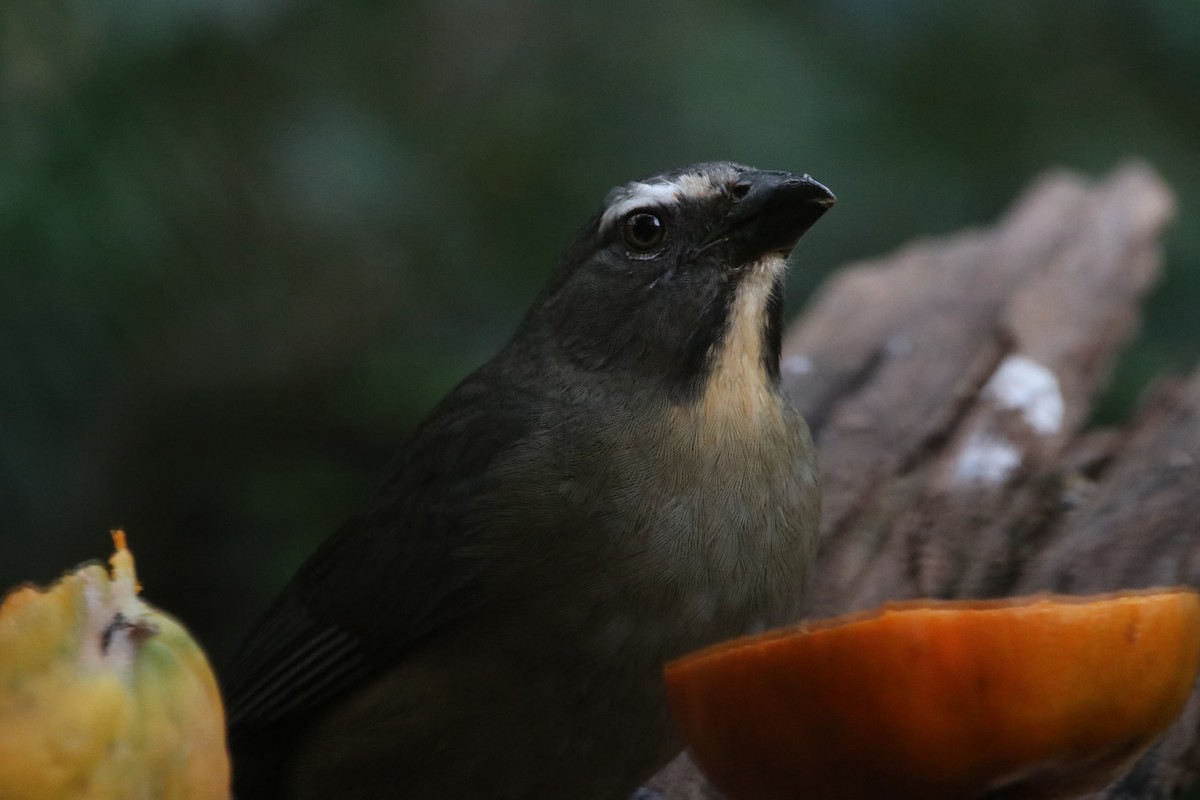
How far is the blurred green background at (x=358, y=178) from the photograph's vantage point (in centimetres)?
372

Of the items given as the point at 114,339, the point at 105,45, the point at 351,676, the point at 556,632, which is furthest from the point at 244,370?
the point at 556,632

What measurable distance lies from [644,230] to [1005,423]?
1419 millimetres

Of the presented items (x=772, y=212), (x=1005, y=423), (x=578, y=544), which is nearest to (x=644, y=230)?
(x=772, y=212)

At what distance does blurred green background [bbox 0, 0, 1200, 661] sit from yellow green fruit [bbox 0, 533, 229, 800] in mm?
2215

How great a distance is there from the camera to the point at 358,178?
4.22 metres

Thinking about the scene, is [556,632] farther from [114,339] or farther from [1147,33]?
[1147,33]

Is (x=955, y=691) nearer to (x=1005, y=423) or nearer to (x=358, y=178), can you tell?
(x=1005, y=423)

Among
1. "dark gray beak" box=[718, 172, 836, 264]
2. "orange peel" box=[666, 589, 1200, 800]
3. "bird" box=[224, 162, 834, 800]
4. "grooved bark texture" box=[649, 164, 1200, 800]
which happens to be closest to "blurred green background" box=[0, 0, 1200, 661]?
"grooved bark texture" box=[649, 164, 1200, 800]

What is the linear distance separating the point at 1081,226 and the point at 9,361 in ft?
11.3

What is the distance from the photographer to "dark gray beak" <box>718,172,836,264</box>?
2787mm

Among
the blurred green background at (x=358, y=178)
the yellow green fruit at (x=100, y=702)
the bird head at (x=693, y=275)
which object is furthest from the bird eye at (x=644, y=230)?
the yellow green fruit at (x=100, y=702)

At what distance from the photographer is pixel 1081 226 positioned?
486 cm

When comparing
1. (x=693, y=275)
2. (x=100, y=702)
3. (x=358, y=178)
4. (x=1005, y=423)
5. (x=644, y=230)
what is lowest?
(x=1005, y=423)

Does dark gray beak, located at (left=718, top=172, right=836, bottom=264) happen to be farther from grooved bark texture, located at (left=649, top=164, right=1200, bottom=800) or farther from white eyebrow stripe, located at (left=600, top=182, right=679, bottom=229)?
grooved bark texture, located at (left=649, top=164, right=1200, bottom=800)
